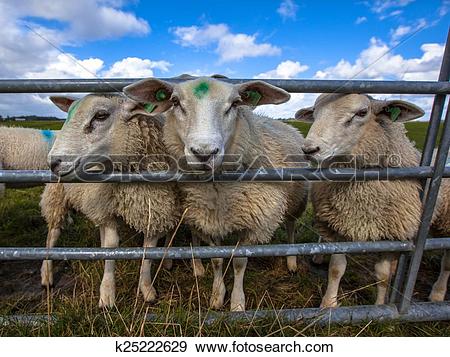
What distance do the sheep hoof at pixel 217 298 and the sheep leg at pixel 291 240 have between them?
102 centimetres

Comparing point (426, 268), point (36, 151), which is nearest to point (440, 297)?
point (426, 268)

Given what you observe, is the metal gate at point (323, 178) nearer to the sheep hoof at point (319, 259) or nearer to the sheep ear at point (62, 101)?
the sheep ear at point (62, 101)

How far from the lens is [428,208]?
7.47 feet

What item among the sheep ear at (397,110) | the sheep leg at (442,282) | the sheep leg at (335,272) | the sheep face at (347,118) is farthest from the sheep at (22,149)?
the sheep leg at (442,282)

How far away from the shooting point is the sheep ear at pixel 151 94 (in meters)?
2.17

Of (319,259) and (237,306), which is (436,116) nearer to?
(237,306)

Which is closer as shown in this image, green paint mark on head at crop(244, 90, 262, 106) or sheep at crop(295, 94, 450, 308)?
green paint mark on head at crop(244, 90, 262, 106)

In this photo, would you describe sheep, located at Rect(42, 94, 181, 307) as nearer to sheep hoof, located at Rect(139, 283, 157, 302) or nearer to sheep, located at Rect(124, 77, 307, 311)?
sheep hoof, located at Rect(139, 283, 157, 302)

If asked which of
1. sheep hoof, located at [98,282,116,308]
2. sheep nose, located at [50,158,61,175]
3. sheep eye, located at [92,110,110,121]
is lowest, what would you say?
sheep hoof, located at [98,282,116,308]

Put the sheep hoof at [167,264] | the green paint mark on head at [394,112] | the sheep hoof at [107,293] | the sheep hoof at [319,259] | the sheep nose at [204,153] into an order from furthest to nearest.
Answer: the sheep hoof at [319,259]
the sheep hoof at [167,264]
the sheep hoof at [107,293]
the green paint mark on head at [394,112]
the sheep nose at [204,153]

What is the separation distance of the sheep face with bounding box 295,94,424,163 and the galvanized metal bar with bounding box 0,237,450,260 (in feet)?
2.19

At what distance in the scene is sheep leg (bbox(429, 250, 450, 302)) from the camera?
3.10 metres

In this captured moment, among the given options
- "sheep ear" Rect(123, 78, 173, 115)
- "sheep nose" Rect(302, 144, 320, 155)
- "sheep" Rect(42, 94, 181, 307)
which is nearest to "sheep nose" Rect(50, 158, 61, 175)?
"sheep" Rect(42, 94, 181, 307)

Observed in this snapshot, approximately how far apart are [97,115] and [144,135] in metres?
0.41
